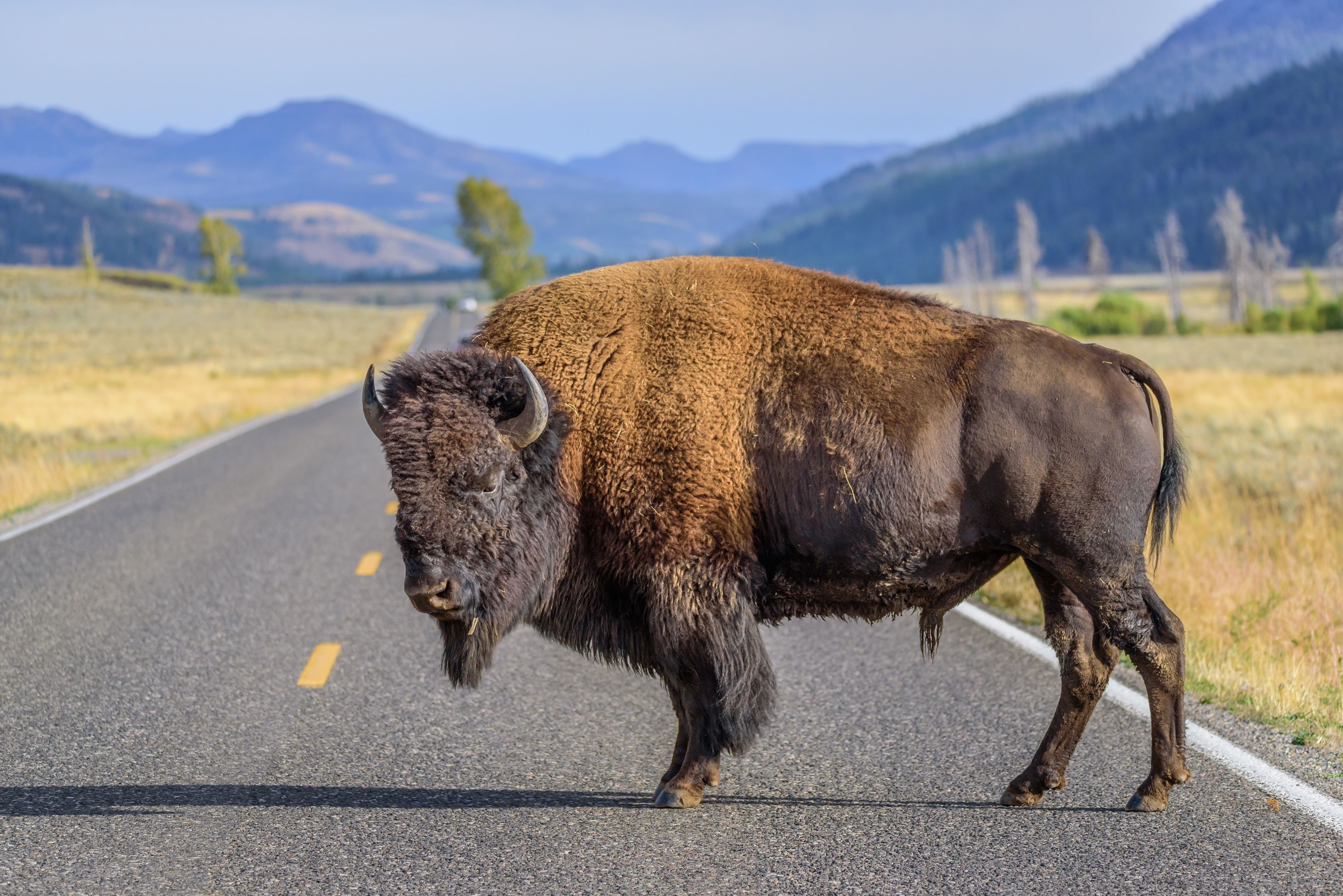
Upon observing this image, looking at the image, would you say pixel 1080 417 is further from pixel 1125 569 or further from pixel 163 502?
pixel 163 502

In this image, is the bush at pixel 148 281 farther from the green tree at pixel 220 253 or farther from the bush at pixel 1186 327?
the bush at pixel 1186 327

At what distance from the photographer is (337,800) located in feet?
14.8

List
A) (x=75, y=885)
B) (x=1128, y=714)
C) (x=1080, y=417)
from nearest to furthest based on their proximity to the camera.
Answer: (x=75, y=885) → (x=1080, y=417) → (x=1128, y=714)

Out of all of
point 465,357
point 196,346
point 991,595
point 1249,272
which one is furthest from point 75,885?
point 1249,272

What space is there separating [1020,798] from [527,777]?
1.81 metres

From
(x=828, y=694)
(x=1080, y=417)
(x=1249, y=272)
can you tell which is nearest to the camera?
(x=1080, y=417)

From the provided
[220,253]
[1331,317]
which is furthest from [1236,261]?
[220,253]

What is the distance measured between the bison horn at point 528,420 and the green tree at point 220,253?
140065 millimetres

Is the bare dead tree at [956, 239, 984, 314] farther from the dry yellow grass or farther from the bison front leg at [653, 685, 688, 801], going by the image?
the bison front leg at [653, 685, 688, 801]

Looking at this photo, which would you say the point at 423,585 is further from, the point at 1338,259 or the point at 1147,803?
the point at 1338,259

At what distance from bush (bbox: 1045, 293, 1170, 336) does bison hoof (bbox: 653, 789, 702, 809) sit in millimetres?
63910

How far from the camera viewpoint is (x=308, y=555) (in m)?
9.46

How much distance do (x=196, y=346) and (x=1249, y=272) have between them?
244 feet

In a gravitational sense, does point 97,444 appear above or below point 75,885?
below
